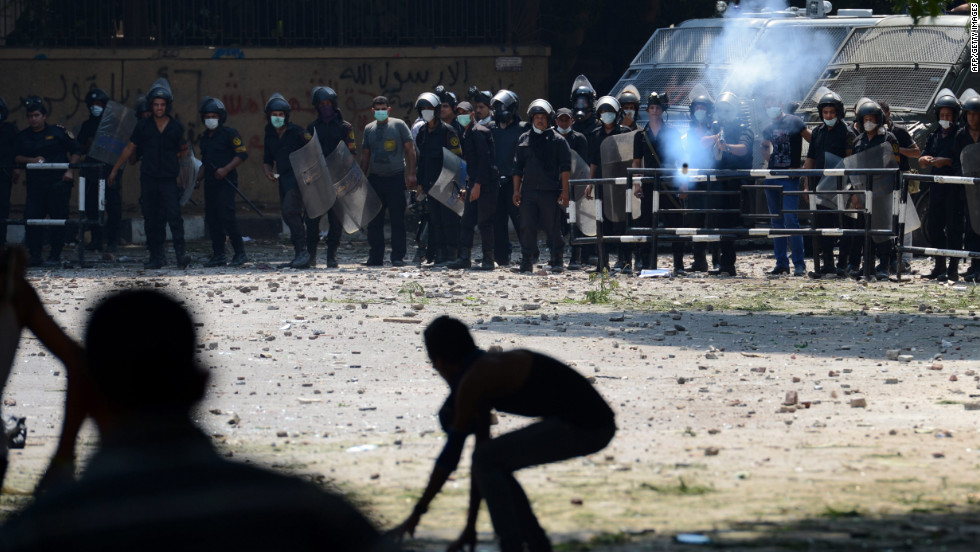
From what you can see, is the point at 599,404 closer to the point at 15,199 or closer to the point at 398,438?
the point at 398,438

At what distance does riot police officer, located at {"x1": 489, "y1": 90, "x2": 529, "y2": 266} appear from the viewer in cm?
1639

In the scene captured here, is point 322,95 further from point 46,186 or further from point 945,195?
point 945,195

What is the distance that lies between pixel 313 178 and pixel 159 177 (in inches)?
61.1

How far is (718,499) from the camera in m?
5.75

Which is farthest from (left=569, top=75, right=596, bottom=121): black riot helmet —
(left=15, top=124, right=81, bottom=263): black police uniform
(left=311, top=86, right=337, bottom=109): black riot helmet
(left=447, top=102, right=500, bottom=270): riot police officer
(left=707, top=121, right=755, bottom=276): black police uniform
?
(left=15, top=124, right=81, bottom=263): black police uniform

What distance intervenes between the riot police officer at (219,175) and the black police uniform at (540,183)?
115 inches

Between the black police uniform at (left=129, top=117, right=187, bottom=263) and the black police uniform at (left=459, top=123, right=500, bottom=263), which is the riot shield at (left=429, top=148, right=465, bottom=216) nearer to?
the black police uniform at (left=459, top=123, right=500, bottom=263)

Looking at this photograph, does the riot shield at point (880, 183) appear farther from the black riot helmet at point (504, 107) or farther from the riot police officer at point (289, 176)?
the riot police officer at point (289, 176)

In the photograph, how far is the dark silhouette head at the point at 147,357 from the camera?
3193 millimetres

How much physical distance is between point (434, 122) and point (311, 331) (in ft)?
19.5

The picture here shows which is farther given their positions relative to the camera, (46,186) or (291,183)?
(46,186)

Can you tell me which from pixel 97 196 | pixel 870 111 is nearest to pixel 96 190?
pixel 97 196

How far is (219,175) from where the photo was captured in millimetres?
15805

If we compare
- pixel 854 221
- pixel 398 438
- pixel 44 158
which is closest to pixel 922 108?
pixel 854 221
